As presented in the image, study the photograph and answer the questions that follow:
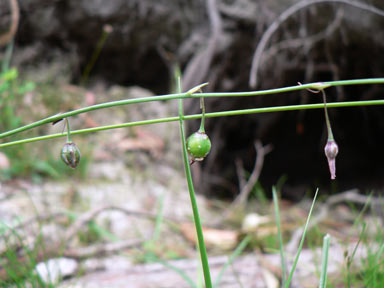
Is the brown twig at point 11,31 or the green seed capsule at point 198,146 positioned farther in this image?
the brown twig at point 11,31

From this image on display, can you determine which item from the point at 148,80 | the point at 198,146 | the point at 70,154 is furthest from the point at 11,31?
the point at 198,146

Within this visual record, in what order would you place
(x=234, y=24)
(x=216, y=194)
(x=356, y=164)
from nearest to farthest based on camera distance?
(x=234, y=24)
(x=216, y=194)
(x=356, y=164)

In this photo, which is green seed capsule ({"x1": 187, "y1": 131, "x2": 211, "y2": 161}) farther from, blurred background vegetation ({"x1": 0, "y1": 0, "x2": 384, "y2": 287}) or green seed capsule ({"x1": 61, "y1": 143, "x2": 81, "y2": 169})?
blurred background vegetation ({"x1": 0, "y1": 0, "x2": 384, "y2": 287})

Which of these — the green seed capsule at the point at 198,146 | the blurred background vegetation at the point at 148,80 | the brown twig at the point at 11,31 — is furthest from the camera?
the brown twig at the point at 11,31

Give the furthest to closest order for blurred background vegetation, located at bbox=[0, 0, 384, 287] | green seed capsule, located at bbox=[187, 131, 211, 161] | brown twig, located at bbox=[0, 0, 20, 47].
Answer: brown twig, located at bbox=[0, 0, 20, 47], blurred background vegetation, located at bbox=[0, 0, 384, 287], green seed capsule, located at bbox=[187, 131, 211, 161]

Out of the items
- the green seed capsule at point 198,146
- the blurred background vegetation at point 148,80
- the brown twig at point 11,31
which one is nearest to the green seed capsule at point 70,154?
the green seed capsule at point 198,146

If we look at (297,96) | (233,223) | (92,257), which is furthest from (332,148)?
(297,96)

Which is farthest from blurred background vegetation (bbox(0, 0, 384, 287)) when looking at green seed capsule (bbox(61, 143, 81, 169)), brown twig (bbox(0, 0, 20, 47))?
green seed capsule (bbox(61, 143, 81, 169))

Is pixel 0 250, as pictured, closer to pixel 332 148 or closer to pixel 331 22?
pixel 332 148

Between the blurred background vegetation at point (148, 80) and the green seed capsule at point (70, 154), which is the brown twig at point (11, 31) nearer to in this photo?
the blurred background vegetation at point (148, 80)

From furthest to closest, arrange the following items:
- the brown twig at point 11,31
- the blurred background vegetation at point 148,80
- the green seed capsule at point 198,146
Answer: the brown twig at point 11,31, the blurred background vegetation at point 148,80, the green seed capsule at point 198,146

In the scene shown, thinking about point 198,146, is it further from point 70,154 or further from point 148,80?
point 148,80
